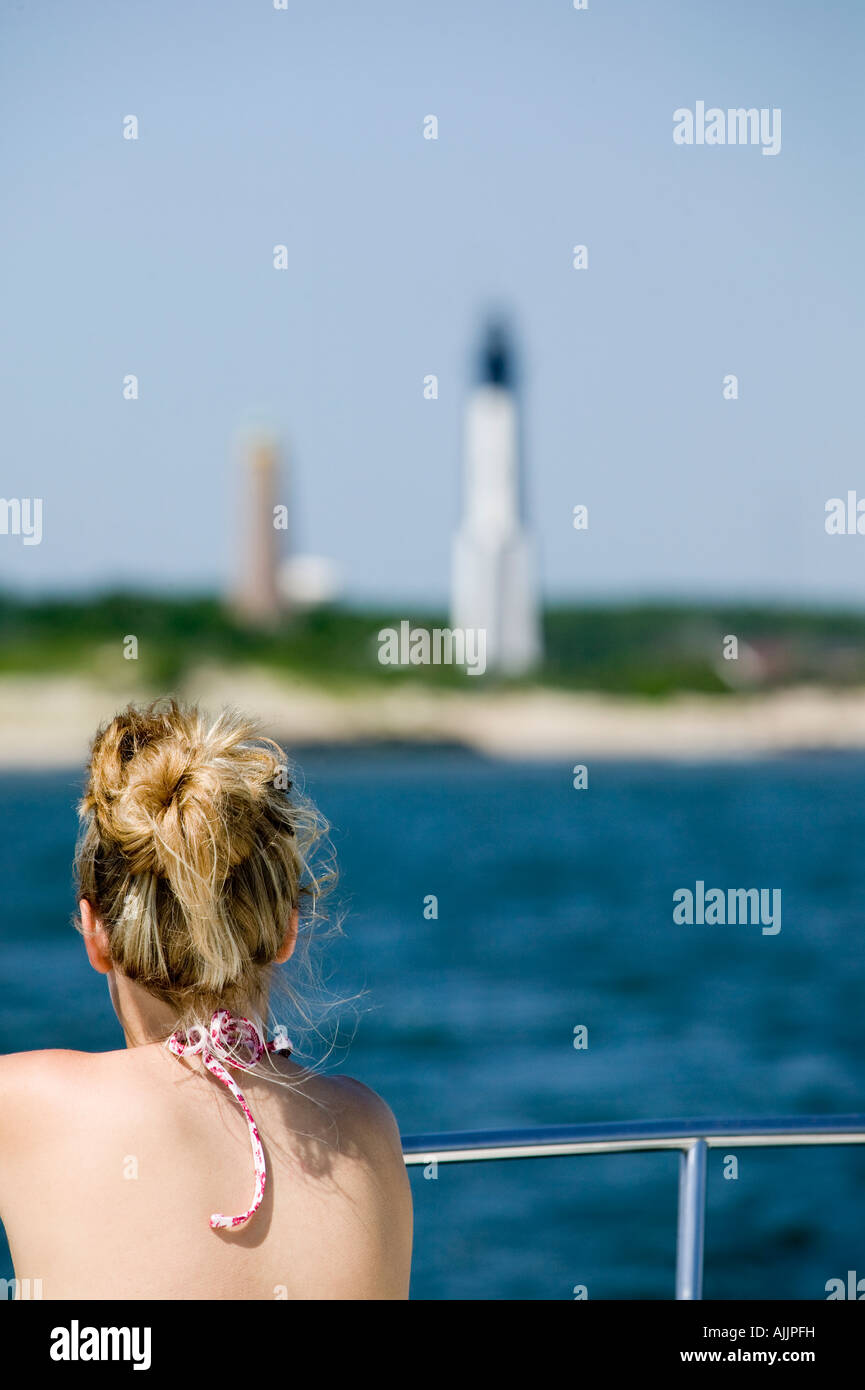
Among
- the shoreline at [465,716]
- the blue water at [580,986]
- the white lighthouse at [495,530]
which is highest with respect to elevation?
the white lighthouse at [495,530]

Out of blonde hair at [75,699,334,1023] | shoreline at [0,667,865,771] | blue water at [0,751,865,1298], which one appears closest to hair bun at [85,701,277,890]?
blonde hair at [75,699,334,1023]

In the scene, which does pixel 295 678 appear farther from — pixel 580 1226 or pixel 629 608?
pixel 580 1226

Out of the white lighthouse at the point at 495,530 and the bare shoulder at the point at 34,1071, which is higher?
the white lighthouse at the point at 495,530

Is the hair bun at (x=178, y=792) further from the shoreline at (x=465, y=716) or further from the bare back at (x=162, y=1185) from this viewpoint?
the shoreline at (x=465, y=716)

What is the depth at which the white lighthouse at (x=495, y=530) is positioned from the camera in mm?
52188

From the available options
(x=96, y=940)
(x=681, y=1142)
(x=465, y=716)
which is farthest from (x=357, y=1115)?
(x=465, y=716)

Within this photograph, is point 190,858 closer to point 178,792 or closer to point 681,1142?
point 178,792

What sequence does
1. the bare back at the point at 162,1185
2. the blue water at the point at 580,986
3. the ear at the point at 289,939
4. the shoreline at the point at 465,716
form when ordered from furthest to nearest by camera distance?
the shoreline at the point at 465,716
the blue water at the point at 580,986
the ear at the point at 289,939
the bare back at the point at 162,1185

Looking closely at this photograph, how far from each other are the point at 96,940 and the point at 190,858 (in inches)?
5.3

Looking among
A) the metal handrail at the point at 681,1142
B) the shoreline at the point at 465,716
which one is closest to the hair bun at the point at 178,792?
the metal handrail at the point at 681,1142

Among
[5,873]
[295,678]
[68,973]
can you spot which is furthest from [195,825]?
[295,678]

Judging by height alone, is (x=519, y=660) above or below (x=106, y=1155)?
above

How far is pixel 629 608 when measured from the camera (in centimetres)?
5100

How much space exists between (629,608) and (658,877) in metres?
13.4
